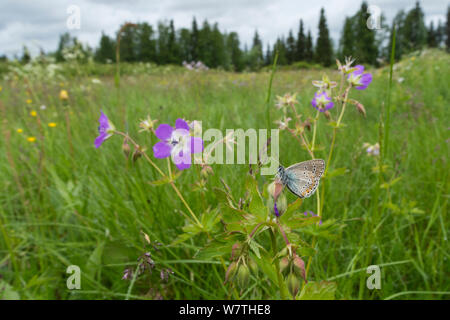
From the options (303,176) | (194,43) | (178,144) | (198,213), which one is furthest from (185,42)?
(303,176)

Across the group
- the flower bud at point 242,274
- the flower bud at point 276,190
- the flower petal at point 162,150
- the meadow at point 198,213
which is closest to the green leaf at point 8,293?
the meadow at point 198,213

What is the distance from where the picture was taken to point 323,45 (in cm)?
118

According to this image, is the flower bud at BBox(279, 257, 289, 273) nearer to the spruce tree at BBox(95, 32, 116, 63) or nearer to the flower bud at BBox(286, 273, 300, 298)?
the flower bud at BBox(286, 273, 300, 298)

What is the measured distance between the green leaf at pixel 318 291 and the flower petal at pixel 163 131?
0.51 m

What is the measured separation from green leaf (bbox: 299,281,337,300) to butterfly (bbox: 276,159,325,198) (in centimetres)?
25

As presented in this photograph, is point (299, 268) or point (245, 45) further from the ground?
point (245, 45)

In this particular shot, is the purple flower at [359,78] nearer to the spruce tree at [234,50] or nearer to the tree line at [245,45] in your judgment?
the tree line at [245,45]

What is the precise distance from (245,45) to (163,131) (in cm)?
105

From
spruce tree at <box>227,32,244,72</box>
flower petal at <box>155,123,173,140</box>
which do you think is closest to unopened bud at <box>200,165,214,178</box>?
flower petal at <box>155,123,173,140</box>

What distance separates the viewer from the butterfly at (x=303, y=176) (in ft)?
2.02

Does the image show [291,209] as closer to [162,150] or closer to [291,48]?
[162,150]

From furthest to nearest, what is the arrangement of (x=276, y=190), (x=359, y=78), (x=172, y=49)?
1. (x=172, y=49)
2. (x=359, y=78)
3. (x=276, y=190)
